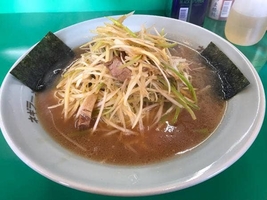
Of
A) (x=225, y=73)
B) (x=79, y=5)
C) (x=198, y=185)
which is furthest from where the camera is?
(x=79, y=5)

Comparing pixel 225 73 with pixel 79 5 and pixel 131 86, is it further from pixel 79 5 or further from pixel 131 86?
pixel 79 5

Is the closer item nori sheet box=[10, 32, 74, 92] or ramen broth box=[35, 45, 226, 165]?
ramen broth box=[35, 45, 226, 165]

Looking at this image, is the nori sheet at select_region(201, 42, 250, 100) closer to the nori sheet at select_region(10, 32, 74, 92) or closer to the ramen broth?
the ramen broth

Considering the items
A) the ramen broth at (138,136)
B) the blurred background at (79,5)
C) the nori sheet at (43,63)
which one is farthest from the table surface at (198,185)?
the blurred background at (79,5)

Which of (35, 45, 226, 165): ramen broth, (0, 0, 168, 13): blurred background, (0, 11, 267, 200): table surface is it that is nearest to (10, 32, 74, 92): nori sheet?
(35, 45, 226, 165): ramen broth

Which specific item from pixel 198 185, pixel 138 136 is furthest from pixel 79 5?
pixel 198 185

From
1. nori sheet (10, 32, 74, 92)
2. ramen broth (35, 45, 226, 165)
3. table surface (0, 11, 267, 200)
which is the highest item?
nori sheet (10, 32, 74, 92)
